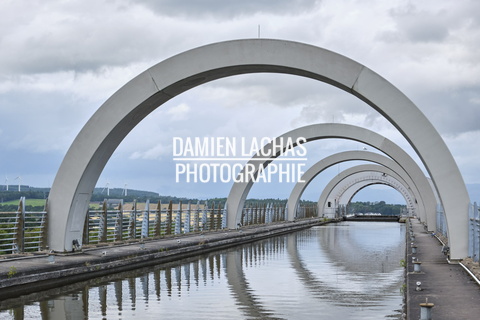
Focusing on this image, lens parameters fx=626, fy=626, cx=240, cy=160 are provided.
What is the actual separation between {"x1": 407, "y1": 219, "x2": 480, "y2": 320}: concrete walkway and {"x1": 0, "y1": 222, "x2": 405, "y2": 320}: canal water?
51cm

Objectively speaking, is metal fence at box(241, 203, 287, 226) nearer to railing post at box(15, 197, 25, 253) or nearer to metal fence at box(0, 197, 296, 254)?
metal fence at box(0, 197, 296, 254)

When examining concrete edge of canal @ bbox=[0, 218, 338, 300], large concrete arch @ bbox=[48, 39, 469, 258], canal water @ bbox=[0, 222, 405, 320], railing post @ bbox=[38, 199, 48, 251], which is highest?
large concrete arch @ bbox=[48, 39, 469, 258]

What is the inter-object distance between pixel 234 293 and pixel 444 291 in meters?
3.65

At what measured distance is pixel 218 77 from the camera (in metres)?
16.4

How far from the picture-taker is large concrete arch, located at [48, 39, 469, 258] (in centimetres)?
1386

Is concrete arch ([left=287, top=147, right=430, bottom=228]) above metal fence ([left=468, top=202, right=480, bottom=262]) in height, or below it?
above

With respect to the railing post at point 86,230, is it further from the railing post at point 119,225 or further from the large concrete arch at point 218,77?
the railing post at point 119,225

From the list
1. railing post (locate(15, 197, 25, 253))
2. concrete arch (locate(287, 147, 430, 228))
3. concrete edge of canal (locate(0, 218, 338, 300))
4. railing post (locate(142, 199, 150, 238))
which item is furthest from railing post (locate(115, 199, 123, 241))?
concrete arch (locate(287, 147, 430, 228))

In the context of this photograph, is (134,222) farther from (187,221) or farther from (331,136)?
(331,136)

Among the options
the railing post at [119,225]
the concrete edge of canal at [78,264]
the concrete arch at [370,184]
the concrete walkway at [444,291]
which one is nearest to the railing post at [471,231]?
the concrete walkway at [444,291]

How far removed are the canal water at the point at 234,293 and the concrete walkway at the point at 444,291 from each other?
510 mm

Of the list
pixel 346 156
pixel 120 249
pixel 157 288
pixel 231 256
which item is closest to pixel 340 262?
pixel 231 256

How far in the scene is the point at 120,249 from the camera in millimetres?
16484

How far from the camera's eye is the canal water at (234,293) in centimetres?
906
